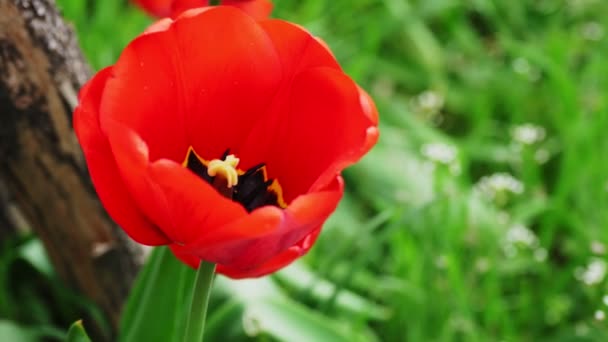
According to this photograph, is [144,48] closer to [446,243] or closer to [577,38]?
[446,243]

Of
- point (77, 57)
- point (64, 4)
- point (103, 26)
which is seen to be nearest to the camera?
point (77, 57)

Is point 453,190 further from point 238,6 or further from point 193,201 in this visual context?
point 193,201

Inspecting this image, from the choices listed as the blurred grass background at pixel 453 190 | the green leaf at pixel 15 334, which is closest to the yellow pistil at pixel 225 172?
the blurred grass background at pixel 453 190

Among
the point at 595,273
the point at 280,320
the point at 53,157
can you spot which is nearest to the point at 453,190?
the point at 595,273

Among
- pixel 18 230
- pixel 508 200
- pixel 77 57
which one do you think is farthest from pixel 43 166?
pixel 508 200

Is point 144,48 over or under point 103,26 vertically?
over

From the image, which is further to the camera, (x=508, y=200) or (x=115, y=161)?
(x=508, y=200)
